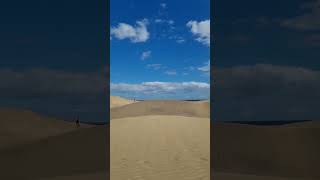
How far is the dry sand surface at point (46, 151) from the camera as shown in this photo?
9242 mm

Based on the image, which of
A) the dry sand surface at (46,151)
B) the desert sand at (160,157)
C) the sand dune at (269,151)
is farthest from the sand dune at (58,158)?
the sand dune at (269,151)

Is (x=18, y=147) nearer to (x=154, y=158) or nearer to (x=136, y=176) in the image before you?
(x=154, y=158)

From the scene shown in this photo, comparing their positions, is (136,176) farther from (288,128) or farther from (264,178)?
(288,128)

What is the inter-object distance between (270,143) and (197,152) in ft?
6.82

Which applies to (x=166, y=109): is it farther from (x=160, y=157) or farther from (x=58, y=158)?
(x=58, y=158)

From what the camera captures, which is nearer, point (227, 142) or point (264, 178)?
point (264, 178)

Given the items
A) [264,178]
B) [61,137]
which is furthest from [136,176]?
[61,137]

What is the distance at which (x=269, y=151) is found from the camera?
1120cm

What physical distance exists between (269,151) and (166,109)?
129ft

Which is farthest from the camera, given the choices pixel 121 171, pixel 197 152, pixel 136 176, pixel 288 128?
pixel 288 128

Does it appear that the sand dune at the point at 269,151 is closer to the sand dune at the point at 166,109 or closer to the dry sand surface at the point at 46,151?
the dry sand surface at the point at 46,151

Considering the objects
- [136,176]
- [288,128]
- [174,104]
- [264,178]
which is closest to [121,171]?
[136,176]

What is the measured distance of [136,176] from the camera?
9.05 m

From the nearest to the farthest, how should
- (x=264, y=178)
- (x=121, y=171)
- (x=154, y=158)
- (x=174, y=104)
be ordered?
(x=264, y=178) → (x=121, y=171) → (x=154, y=158) → (x=174, y=104)
